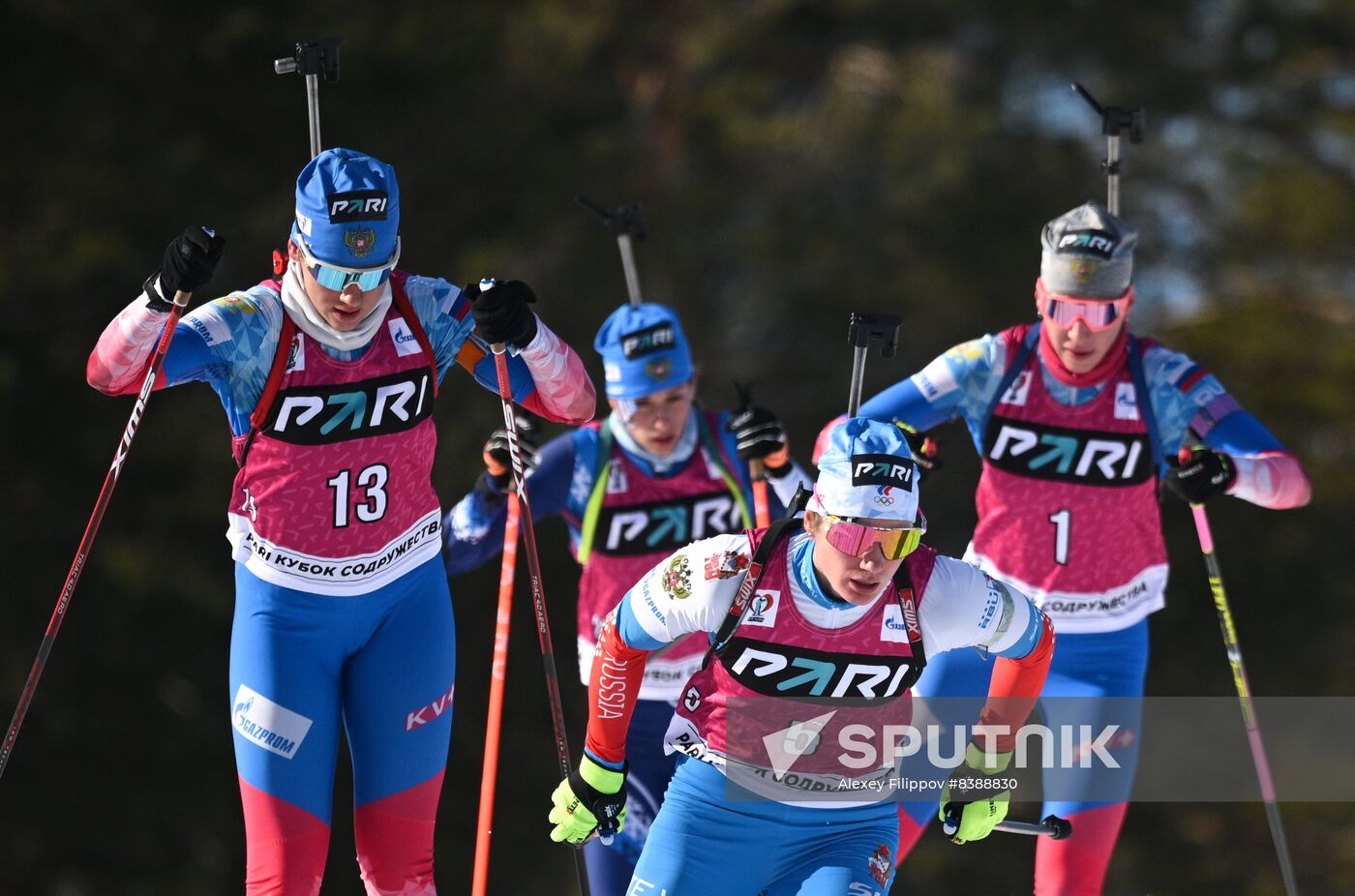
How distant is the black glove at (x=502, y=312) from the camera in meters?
5.16

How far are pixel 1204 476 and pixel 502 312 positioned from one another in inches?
88.1

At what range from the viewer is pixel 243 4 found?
1446 centimetres

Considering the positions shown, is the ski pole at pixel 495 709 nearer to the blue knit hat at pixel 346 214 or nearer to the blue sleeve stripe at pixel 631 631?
the blue sleeve stripe at pixel 631 631

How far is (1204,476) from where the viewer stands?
19.8 feet

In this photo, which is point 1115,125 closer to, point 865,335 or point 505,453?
point 865,335

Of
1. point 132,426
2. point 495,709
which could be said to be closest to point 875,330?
point 495,709

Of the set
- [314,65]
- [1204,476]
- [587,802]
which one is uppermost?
[314,65]

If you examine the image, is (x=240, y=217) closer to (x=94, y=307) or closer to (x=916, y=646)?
(x=94, y=307)

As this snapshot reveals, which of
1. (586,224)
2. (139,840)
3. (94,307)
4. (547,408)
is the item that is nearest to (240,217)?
(94,307)

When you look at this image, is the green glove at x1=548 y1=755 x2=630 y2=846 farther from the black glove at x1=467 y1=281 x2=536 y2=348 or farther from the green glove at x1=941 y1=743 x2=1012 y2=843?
the black glove at x1=467 y1=281 x2=536 y2=348

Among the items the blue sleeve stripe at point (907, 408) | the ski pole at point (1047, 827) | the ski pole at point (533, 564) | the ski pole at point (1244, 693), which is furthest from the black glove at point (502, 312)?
the ski pole at point (1244, 693)

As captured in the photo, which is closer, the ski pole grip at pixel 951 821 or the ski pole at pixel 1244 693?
the ski pole grip at pixel 951 821

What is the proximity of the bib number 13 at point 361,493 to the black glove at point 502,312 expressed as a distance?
45cm

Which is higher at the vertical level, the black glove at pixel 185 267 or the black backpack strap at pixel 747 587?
the black glove at pixel 185 267
